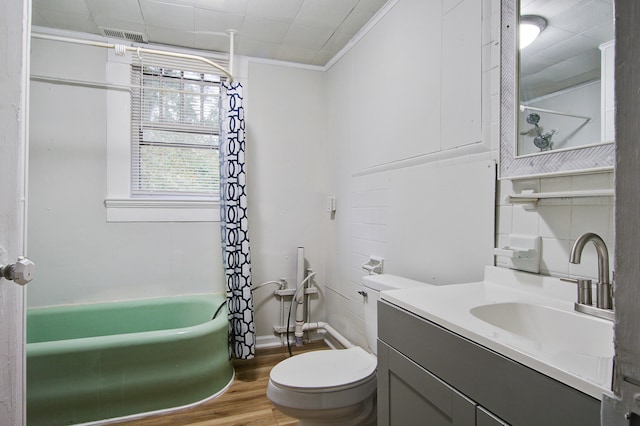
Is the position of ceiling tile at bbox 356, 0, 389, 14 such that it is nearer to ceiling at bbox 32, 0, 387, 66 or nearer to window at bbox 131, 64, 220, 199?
ceiling at bbox 32, 0, 387, 66

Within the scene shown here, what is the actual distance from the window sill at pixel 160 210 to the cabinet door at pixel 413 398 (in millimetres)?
1887

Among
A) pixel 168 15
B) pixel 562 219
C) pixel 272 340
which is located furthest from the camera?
pixel 272 340

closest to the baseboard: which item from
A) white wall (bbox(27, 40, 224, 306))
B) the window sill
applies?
white wall (bbox(27, 40, 224, 306))

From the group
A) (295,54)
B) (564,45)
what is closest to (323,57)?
(295,54)

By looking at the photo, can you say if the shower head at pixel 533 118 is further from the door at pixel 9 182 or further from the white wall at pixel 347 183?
the door at pixel 9 182

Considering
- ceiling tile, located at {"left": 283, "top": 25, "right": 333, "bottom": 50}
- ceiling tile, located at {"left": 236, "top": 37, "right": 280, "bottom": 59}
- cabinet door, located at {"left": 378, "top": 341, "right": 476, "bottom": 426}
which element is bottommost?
cabinet door, located at {"left": 378, "top": 341, "right": 476, "bottom": 426}

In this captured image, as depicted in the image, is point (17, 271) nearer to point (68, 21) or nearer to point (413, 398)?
point (413, 398)

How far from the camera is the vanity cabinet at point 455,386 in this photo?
617 millimetres

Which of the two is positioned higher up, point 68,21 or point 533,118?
point 68,21

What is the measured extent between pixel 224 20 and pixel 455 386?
2.38m

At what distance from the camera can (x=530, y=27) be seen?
3.92 ft

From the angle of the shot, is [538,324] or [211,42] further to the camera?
[211,42]

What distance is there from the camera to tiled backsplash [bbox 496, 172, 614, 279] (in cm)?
97

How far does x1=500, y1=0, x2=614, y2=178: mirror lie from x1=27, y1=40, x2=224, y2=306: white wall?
2.35 metres
